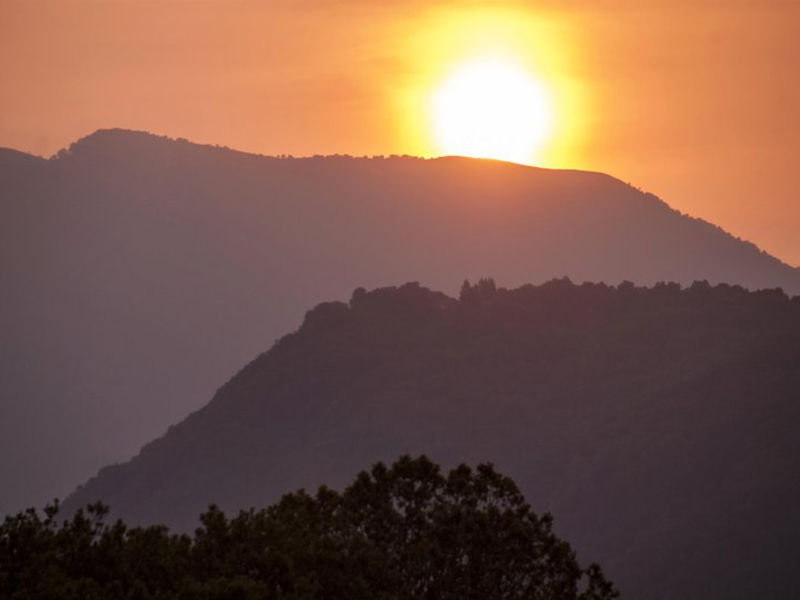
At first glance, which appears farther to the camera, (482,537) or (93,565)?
(482,537)

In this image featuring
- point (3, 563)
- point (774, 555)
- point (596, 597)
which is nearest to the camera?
point (3, 563)

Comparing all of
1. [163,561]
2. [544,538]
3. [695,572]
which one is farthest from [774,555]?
[163,561]

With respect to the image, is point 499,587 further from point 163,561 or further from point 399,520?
point 163,561

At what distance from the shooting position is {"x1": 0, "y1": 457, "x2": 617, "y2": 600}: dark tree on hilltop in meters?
52.8

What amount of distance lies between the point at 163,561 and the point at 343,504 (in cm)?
1144

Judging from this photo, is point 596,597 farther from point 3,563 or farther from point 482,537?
point 3,563

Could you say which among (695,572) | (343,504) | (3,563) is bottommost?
(3,563)

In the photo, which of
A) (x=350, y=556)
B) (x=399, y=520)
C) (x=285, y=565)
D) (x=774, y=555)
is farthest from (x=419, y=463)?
(x=774, y=555)

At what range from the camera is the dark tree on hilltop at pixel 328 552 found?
52.8m

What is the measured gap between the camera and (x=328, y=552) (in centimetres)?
5800

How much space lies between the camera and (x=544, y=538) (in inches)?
2539

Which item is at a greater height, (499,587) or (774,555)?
(774,555)

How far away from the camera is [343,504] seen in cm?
6431

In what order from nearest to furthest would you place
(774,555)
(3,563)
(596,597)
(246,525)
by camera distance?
1. (3,563)
2. (246,525)
3. (596,597)
4. (774,555)
